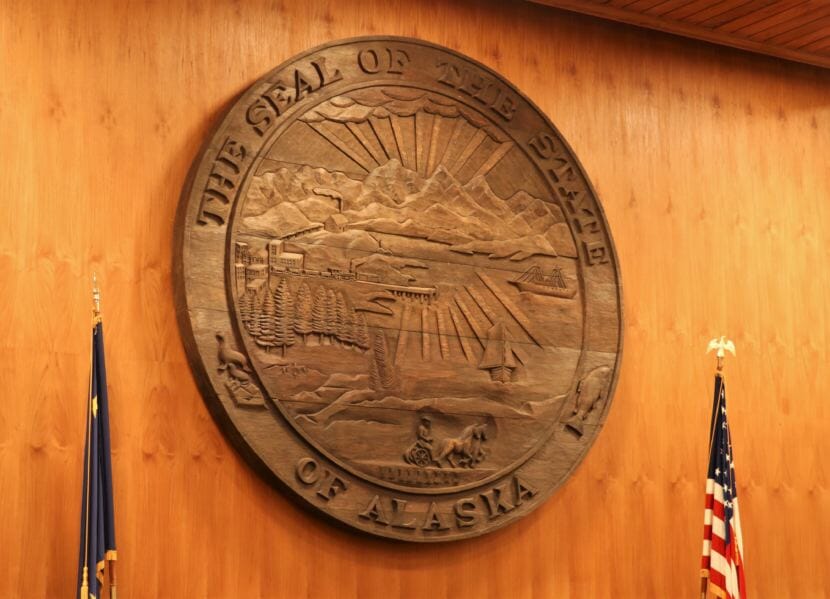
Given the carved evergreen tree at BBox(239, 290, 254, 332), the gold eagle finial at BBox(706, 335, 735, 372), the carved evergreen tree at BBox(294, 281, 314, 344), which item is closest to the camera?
the carved evergreen tree at BBox(239, 290, 254, 332)

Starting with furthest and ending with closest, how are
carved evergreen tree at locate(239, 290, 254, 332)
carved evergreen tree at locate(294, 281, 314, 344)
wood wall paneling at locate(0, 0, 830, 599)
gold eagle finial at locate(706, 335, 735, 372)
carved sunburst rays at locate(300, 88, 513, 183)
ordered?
gold eagle finial at locate(706, 335, 735, 372)
carved sunburst rays at locate(300, 88, 513, 183)
carved evergreen tree at locate(294, 281, 314, 344)
carved evergreen tree at locate(239, 290, 254, 332)
wood wall paneling at locate(0, 0, 830, 599)

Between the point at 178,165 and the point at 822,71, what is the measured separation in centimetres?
340

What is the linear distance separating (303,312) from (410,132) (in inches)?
35.2

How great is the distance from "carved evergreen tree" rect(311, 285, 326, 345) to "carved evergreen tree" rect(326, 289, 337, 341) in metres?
0.01

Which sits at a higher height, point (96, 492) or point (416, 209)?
point (416, 209)

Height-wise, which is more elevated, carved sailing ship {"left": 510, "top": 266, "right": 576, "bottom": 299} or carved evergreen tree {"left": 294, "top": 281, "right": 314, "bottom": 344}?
carved sailing ship {"left": 510, "top": 266, "right": 576, "bottom": 299}

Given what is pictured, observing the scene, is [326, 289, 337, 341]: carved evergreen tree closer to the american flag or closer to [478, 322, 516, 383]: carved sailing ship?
[478, 322, 516, 383]: carved sailing ship

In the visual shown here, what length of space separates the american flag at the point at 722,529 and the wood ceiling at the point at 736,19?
5.78ft

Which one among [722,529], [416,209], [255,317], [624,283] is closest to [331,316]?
[255,317]

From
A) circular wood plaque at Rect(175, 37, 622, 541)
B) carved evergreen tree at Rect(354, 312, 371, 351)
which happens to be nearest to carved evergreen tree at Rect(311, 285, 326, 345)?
circular wood plaque at Rect(175, 37, 622, 541)

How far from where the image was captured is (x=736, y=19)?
18.5ft

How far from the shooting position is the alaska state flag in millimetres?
3918

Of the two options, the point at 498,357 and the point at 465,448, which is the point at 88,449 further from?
the point at 498,357

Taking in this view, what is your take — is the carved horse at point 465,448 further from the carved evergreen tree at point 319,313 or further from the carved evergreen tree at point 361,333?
the carved evergreen tree at point 319,313
